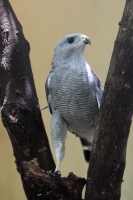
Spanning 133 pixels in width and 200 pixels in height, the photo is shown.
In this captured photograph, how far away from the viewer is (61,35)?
1990 millimetres

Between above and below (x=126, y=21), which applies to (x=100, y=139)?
below

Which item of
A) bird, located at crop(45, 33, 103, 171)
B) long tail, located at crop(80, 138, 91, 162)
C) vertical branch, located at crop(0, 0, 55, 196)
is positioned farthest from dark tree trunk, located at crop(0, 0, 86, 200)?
long tail, located at crop(80, 138, 91, 162)

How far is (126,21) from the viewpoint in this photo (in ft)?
2.71

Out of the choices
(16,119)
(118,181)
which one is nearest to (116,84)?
(118,181)

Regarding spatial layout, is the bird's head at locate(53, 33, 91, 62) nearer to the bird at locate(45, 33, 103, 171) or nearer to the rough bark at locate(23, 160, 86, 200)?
the bird at locate(45, 33, 103, 171)

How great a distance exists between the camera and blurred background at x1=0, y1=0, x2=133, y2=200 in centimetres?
194

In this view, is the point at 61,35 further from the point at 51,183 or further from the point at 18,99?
the point at 51,183

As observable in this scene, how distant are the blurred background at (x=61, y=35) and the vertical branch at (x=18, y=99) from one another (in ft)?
2.48

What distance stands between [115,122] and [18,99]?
0.42 metres

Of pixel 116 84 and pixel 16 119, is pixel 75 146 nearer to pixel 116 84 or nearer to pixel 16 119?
pixel 16 119

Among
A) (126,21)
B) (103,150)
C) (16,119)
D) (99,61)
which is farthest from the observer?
(99,61)

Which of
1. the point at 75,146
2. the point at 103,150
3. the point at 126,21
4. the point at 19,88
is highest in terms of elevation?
the point at 126,21

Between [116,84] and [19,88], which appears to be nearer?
[116,84]

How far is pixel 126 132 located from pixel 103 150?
0.09 m
